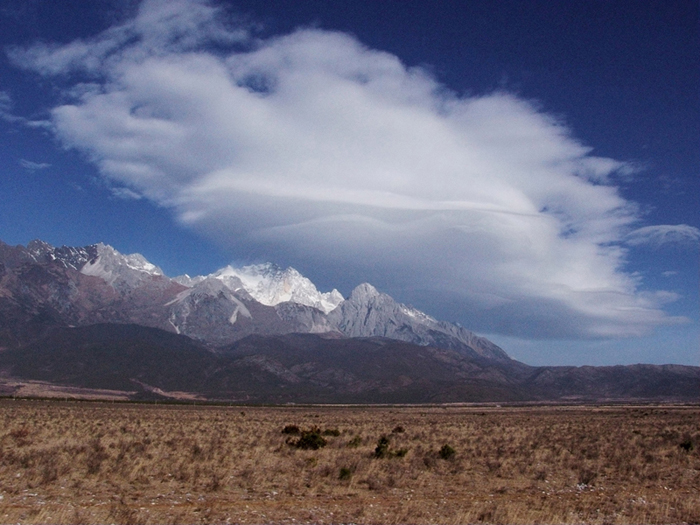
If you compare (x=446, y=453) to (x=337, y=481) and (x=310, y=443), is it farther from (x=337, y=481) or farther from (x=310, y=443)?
(x=337, y=481)

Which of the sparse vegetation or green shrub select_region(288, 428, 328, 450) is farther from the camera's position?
green shrub select_region(288, 428, 328, 450)

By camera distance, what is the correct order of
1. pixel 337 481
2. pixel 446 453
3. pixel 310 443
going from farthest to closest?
1. pixel 310 443
2. pixel 446 453
3. pixel 337 481

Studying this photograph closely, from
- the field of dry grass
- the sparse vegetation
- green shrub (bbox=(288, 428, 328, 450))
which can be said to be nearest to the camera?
the field of dry grass

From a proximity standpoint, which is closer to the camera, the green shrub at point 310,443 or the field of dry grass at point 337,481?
the field of dry grass at point 337,481

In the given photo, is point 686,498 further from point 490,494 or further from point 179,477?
Result: point 179,477

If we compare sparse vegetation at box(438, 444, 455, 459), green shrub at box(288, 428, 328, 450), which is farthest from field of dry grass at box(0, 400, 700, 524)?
green shrub at box(288, 428, 328, 450)

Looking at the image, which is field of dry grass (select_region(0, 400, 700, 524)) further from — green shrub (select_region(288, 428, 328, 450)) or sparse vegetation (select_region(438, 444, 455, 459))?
green shrub (select_region(288, 428, 328, 450))

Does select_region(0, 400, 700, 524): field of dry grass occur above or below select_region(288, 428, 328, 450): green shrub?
above

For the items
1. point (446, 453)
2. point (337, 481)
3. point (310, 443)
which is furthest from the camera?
point (310, 443)

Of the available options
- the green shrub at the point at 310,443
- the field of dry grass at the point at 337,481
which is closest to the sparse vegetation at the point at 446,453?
the field of dry grass at the point at 337,481

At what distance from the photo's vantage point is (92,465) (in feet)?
75.7

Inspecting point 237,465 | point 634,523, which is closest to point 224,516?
point 237,465

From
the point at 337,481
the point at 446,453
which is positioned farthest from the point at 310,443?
the point at 337,481

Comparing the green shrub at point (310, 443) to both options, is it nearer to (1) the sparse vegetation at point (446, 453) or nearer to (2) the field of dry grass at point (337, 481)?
(2) the field of dry grass at point (337, 481)
